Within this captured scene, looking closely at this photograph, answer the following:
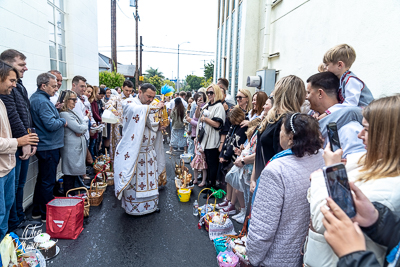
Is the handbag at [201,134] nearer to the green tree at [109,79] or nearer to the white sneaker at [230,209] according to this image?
the white sneaker at [230,209]

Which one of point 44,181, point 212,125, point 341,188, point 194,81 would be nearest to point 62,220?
point 44,181

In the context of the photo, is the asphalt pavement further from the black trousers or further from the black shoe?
the black trousers

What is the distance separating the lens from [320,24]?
4.47m

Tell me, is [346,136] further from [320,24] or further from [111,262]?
[320,24]

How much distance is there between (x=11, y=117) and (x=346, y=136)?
352 centimetres

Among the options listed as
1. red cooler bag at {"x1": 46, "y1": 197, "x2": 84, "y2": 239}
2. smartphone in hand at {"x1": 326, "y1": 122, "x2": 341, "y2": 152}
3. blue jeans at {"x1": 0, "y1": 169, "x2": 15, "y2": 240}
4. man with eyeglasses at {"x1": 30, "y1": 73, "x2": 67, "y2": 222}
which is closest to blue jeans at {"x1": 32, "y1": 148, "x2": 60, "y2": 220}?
man with eyeglasses at {"x1": 30, "y1": 73, "x2": 67, "y2": 222}

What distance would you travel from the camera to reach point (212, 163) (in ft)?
16.5

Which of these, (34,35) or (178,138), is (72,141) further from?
(178,138)

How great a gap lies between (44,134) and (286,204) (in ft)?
12.0

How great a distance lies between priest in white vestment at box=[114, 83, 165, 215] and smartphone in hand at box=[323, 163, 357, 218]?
3156 millimetres

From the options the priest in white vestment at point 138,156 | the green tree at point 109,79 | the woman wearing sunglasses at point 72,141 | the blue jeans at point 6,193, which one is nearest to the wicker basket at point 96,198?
the woman wearing sunglasses at point 72,141

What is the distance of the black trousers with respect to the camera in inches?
196

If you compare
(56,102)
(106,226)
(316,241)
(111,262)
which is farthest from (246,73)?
(316,241)

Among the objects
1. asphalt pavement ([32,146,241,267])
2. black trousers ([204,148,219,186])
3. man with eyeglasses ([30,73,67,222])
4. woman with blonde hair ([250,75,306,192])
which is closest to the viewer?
woman with blonde hair ([250,75,306,192])
